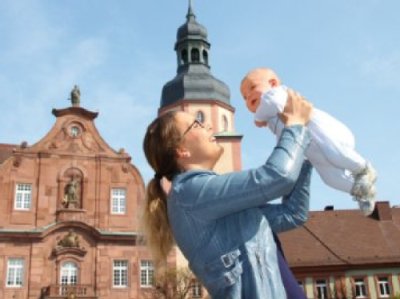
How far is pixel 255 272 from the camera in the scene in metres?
2.10

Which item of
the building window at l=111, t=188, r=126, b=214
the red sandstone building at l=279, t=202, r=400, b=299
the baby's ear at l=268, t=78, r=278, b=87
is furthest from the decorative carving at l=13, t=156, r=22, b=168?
the baby's ear at l=268, t=78, r=278, b=87

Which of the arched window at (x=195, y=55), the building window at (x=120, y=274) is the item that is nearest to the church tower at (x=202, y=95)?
the arched window at (x=195, y=55)

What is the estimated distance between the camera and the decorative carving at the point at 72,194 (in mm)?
27328

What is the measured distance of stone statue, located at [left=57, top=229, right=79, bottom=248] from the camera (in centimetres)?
2648

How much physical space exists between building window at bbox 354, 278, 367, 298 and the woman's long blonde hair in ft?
95.4

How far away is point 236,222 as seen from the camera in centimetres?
223

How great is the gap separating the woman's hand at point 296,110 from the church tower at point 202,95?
107 feet

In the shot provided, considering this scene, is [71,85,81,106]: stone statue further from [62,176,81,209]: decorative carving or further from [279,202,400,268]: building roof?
[279,202,400,268]: building roof

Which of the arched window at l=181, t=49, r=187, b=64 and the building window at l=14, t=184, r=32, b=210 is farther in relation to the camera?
the arched window at l=181, t=49, r=187, b=64

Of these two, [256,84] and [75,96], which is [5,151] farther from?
[256,84]

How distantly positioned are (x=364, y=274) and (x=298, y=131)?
97.3ft

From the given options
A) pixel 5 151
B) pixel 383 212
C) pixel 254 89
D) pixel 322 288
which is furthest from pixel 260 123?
pixel 383 212

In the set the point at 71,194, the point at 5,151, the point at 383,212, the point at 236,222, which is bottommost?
the point at 236,222

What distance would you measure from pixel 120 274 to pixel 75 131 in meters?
7.58
